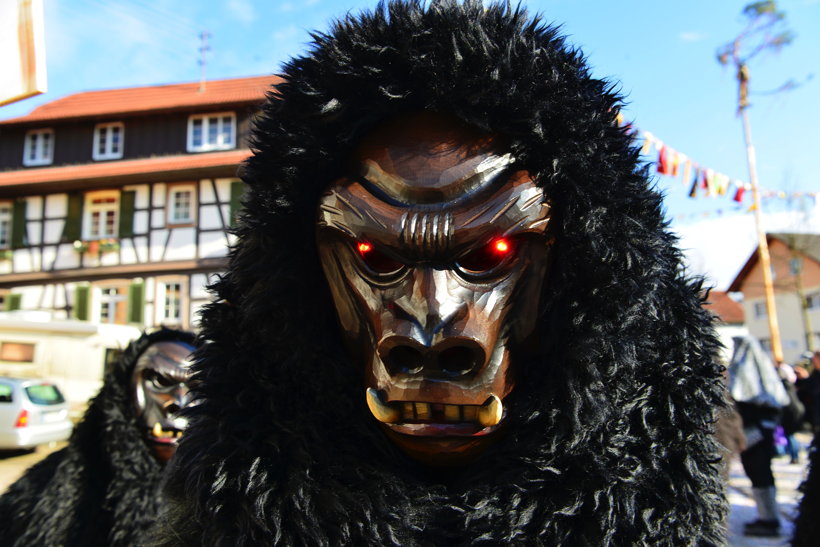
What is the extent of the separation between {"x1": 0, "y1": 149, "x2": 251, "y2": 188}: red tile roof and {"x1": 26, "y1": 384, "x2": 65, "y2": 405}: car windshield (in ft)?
23.8

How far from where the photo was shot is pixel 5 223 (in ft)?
63.6

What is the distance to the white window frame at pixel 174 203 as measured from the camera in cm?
1815

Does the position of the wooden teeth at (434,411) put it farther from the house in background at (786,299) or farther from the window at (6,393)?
the house in background at (786,299)

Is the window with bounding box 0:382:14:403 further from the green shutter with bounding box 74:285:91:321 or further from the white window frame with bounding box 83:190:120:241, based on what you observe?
the white window frame with bounding box 83:190:120:241

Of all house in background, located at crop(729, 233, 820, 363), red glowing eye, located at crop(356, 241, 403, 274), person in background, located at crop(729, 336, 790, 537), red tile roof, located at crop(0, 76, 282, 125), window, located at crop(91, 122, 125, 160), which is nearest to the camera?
red glowing eye, located at crop(356, 241, 403, 274)

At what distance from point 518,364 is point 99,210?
19.6 m

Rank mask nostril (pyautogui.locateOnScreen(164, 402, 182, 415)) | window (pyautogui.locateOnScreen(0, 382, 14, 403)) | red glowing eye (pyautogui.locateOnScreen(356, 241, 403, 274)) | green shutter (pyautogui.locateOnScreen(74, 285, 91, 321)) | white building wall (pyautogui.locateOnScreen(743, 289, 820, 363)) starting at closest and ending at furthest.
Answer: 1. red glowing eye (pyautogui.locateOnScreen(356, 241, 403, 274))
2. mask nostril (pyautogui.locateOnScreen(164, 402, 182, 415))
3. window (pyautogui.locateOnScreen(0, 382, 14, 403))
4. green shutter (pyautogui.locateOnScreen(74, 285, 91, 321))
5. white building wall (pyautogui.locateOnScreen(743, 289, 820, 363))

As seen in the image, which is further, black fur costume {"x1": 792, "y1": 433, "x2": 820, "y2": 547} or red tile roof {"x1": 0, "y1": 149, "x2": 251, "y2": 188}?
red tile roof {"x1": 0, "y1": 149, "x2": 251, "y2": 188}

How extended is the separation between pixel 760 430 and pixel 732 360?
61cm

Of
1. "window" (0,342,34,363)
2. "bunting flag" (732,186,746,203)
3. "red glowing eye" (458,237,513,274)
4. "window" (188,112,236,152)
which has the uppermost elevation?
"window" (188,112,236,152)

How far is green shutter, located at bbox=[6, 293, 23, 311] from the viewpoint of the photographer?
18.2m

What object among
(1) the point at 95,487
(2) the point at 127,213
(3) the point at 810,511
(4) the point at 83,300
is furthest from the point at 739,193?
(4) the point at 83,300

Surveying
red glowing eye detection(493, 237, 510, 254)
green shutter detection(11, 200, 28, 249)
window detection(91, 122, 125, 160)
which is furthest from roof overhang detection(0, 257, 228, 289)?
red glowing eye detection(493, 237, 510, 254)

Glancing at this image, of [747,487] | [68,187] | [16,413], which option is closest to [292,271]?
[747,487]
